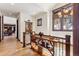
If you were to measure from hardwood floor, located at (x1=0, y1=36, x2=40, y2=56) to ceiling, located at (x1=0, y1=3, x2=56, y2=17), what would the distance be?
1.41 ft

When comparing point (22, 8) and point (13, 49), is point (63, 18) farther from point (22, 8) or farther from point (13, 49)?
point (13, 49)

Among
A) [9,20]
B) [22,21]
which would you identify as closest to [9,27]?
[9,20]

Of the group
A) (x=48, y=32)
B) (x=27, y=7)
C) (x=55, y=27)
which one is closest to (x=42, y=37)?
(x=48, y=32)

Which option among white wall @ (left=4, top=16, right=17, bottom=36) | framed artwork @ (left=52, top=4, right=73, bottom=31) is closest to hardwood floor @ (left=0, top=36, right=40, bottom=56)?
white wall @ (left=4, top=16, right=17, bottom=36)

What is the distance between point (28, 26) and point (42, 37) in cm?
29

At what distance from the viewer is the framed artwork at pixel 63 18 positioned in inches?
68.6

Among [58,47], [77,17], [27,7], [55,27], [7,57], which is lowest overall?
[7,57]

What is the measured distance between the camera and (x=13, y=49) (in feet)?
6.16

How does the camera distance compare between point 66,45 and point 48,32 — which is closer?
point 66,45

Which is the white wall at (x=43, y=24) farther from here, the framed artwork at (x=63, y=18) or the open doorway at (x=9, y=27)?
the open doorway at (x=9, y=27)

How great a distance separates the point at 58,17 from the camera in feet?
5.95

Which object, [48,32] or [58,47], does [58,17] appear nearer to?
[48,32]

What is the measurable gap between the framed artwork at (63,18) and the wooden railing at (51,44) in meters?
0.15

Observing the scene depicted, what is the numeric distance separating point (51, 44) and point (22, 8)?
748mm
